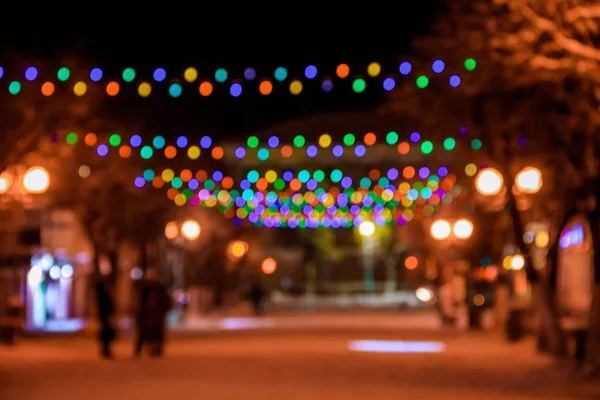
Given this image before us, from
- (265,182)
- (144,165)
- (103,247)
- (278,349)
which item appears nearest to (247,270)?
(265,182)

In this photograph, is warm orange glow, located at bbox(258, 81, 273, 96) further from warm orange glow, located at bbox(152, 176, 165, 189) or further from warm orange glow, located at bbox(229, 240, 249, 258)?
warm orange glow, located at bbox(229, 240, 249, 258)

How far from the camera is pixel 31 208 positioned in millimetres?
41719

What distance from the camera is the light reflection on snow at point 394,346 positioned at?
30.5 m

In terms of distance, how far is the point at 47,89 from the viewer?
29.7 meters

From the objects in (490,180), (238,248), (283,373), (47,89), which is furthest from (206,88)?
(238,248)

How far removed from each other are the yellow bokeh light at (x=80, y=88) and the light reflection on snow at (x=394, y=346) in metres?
8.57

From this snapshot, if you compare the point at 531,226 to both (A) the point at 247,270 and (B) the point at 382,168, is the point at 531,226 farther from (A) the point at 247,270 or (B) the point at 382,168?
(A) the point at 247,270

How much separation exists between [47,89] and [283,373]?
10.2 m

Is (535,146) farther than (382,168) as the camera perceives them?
No

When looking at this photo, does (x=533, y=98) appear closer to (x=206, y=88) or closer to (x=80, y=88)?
(x=206, y=88)

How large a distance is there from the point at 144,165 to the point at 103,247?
287 inches

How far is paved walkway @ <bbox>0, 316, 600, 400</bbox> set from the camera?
1883 cm

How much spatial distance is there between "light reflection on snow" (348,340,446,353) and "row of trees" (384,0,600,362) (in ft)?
12.0

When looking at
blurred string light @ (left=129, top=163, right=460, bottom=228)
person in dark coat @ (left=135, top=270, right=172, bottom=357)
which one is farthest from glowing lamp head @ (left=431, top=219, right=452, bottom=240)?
person in dark coat @ (left=135, top=270, right=172, bottom=357)
